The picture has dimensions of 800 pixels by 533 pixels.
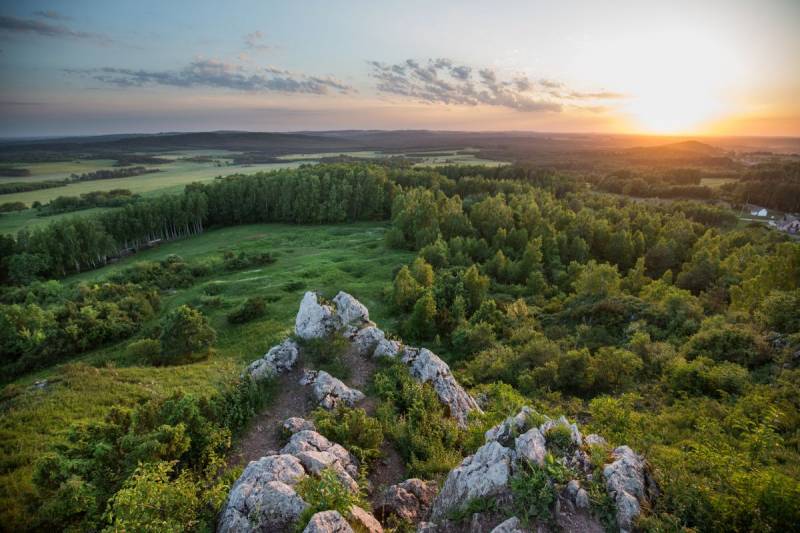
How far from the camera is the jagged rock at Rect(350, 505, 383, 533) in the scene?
484 inches

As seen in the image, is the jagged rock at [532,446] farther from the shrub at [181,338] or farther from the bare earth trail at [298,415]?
the shrub at [181,338]

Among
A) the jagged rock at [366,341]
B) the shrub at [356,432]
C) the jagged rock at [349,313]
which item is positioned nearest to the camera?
the shrub at [356,432]

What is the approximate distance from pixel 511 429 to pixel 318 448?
8.70 m

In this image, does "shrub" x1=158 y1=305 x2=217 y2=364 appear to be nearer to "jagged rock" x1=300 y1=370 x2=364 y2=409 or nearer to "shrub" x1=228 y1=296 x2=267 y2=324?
"shrub" x1=228 y1=296 x2=267 y2=324

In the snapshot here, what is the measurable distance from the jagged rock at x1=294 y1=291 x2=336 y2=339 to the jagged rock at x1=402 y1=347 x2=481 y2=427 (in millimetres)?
6352

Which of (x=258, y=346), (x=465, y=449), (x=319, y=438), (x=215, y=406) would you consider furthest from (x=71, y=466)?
(x=258, y=346)

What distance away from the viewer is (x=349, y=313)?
29578mm

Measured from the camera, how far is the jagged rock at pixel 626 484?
1109cm

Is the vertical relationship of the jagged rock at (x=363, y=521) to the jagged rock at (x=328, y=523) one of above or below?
below

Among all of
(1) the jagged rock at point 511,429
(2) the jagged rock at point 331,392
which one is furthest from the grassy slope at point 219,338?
(1) the jagged rock at point 511,429

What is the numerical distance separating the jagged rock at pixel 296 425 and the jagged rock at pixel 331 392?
6.11 ft

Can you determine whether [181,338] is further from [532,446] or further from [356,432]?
[532,446]

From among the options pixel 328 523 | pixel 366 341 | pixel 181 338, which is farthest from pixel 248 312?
pixel 328 523

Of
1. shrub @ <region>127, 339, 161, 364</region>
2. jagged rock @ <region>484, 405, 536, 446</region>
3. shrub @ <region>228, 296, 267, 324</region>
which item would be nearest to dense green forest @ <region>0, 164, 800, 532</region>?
shrub @ <region>127, 339, 161, 364</region>
